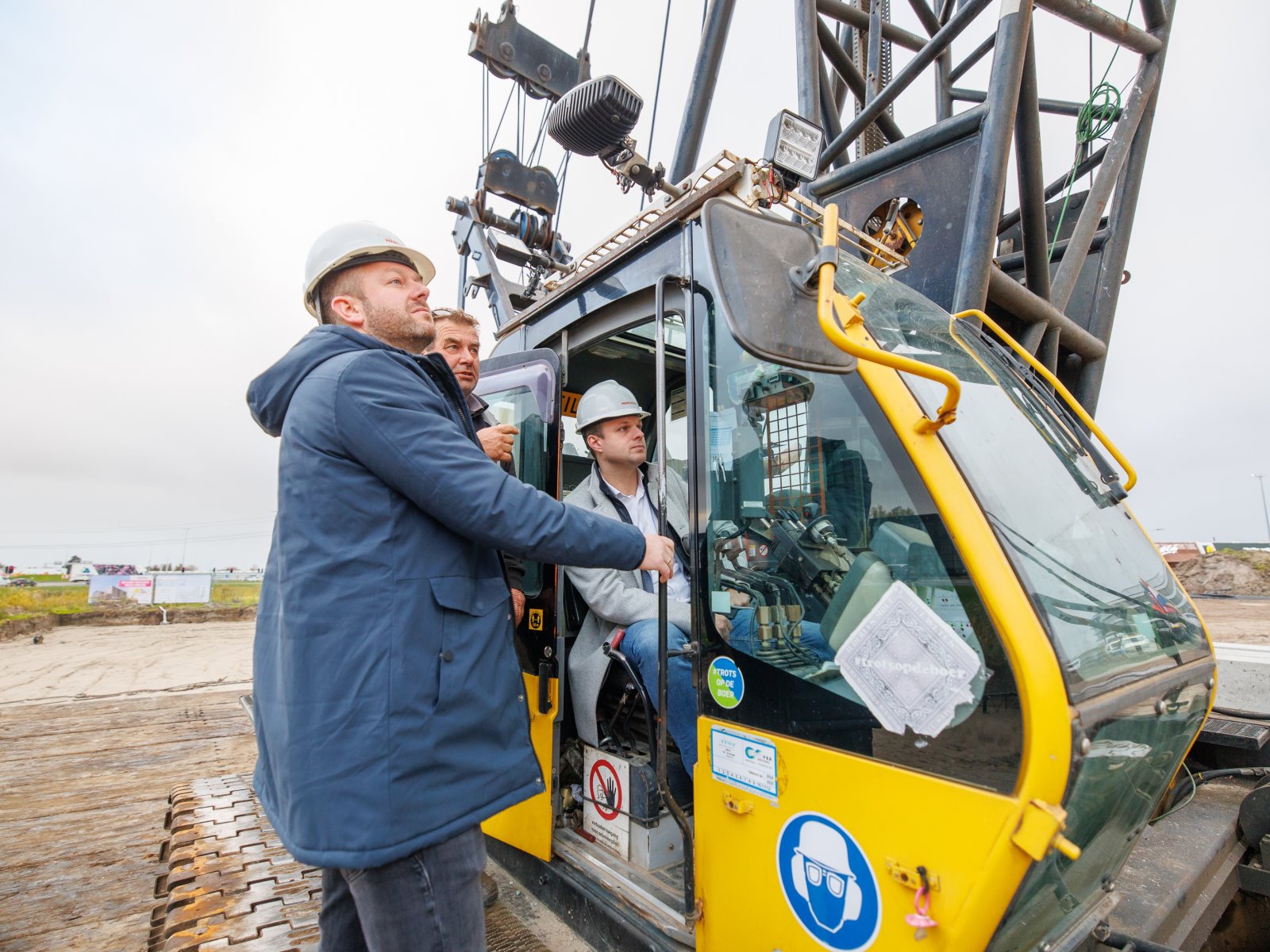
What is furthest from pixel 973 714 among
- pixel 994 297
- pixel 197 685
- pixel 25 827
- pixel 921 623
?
pixel 197 685

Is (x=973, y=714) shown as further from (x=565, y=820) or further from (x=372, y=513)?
(x=565, y=820)

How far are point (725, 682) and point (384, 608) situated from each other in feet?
2.79

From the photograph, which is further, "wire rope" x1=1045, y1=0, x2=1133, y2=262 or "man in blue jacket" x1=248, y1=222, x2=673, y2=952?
"wire rope" x1=1045, y1=0, x2=1133, y2=262

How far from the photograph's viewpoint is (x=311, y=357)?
143 cm

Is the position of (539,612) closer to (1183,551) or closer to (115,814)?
(115,814)

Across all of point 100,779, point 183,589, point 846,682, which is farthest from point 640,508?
point 183,589

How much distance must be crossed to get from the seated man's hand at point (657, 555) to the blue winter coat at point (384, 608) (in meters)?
0.05

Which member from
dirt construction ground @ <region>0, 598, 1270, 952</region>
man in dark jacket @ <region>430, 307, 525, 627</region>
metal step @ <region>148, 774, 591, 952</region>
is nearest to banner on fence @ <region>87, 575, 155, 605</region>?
dirt construction ground @ <region>0, 598, 1270, 952</region>

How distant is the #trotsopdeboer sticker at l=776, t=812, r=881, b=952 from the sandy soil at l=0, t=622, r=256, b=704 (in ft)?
19.2

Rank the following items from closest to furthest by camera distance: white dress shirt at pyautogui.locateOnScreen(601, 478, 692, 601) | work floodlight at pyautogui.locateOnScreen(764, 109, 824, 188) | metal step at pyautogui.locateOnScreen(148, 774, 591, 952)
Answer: work floodlight at pyautogui.locateOnScreen(764, 109, 824, 188) < metal step at pyautogui.locateOnScreen(148, 774, 591, 952) < white dress shirt at pyautogui.locateOnScreen(601, 478, 692, 601)

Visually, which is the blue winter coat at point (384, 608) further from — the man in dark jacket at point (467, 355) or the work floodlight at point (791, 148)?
the work floodlight at point (791, 148)

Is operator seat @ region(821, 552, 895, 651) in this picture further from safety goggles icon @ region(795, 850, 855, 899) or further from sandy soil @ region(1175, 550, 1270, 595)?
sandy soil @ region(1175, 550, 1270, 595)

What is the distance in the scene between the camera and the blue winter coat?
3.95ft

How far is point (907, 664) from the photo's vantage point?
1.31m
